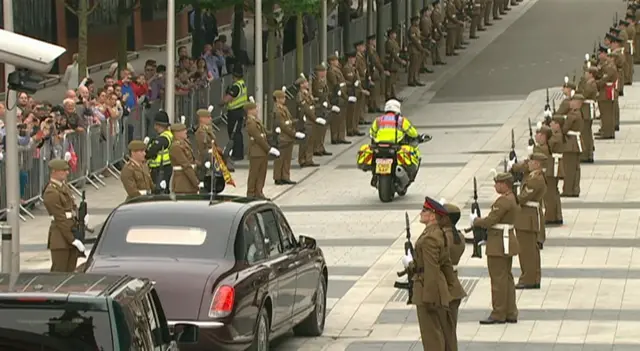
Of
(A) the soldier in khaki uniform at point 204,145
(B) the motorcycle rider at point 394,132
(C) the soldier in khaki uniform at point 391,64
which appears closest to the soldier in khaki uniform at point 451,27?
(C) the soldier in khaki uniform at point 391,64

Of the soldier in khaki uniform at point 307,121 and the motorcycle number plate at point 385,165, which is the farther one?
the soldier in khaki uniform at point 307,121

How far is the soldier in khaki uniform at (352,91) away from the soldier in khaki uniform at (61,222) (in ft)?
52.7

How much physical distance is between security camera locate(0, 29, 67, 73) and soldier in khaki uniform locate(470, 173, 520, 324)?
4701mm

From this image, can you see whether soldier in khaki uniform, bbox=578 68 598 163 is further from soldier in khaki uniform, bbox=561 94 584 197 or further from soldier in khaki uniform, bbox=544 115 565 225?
soldier in khaki uniform, bbox=544 115 565 225

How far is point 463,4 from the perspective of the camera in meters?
52.9

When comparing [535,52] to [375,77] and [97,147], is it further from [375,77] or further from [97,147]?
[97,147]

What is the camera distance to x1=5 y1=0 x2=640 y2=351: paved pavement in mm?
17609

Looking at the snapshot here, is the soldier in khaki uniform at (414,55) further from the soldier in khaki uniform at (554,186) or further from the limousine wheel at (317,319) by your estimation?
the limousine wheel at (317,319)

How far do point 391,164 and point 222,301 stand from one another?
A: 12.5 m

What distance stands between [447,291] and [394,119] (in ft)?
39.5

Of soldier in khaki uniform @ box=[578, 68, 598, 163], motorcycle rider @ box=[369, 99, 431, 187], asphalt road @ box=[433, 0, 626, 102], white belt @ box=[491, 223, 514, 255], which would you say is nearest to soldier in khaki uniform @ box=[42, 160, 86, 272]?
white belt @ box=[491, 223, 514, 255]

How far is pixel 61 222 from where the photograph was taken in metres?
18.6

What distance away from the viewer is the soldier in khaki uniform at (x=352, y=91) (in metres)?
34.8

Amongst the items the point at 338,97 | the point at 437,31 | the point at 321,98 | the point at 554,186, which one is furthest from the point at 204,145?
the point at 437,31
